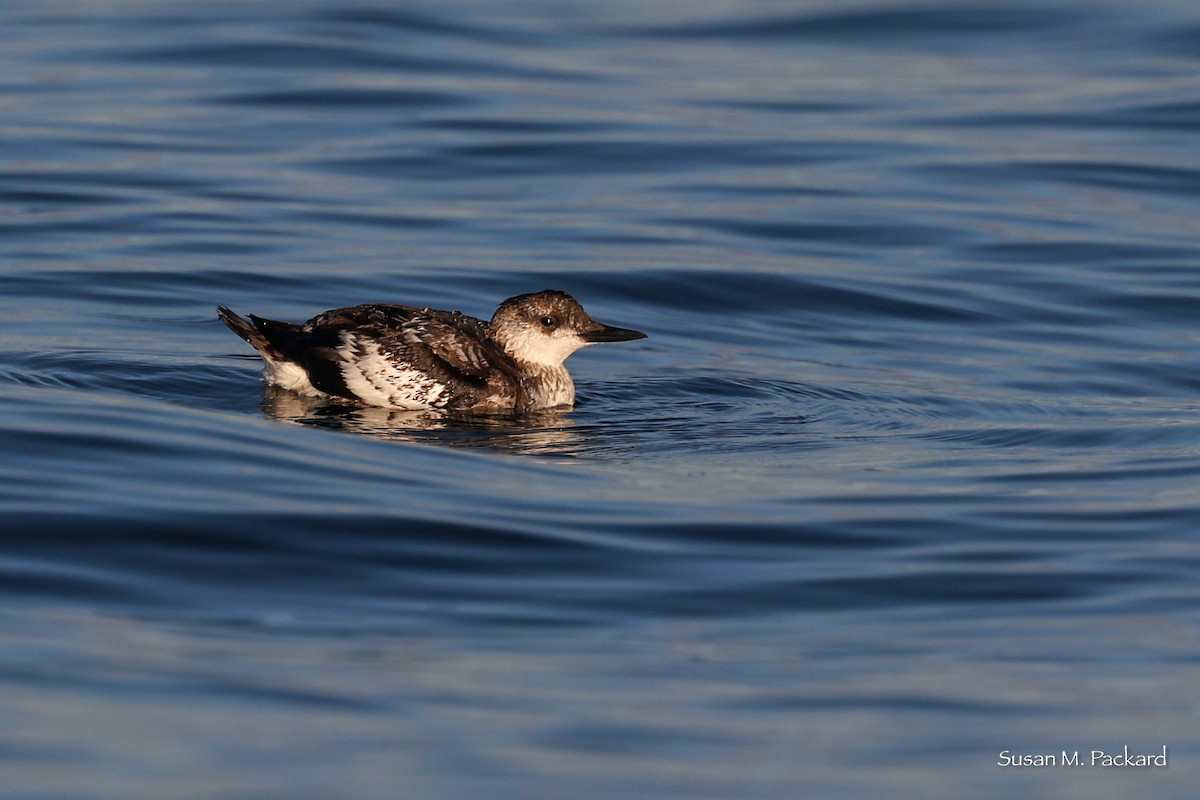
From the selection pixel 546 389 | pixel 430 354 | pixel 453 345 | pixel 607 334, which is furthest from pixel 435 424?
pixel 607 334

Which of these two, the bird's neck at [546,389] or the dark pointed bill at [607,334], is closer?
the bird's neck at [546,389]

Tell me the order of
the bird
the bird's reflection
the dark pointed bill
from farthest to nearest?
the dark pointed bill < the bird < the bird's reflection

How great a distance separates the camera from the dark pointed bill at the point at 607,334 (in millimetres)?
10609

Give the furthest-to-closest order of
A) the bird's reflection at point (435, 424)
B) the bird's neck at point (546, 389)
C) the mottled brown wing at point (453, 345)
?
the bird's neck at point (546, 389) < the mottled brown wing at point (453, 345) < the bird's reflection at point (435, 424)

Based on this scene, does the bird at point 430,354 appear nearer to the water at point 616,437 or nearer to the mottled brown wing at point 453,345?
the mottled brown wing at point 453,345

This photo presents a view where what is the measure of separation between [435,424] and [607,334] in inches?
51.9

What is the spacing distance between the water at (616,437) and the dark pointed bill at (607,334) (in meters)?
0.34

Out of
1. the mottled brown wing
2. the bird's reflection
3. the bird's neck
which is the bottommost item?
the bird's reflection

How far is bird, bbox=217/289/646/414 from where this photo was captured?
32.6 feet

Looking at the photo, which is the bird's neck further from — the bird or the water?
the water

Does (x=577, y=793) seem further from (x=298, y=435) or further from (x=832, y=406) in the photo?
(x=832, y=406)

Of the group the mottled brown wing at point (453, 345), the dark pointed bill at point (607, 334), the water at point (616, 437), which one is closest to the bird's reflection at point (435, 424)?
the water at point (616, 437)

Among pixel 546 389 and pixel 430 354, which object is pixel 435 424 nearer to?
pixel 430 354

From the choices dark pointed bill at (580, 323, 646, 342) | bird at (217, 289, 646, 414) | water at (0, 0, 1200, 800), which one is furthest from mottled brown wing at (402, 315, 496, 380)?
dark pointed bill at (580, 323, 646, 342)
